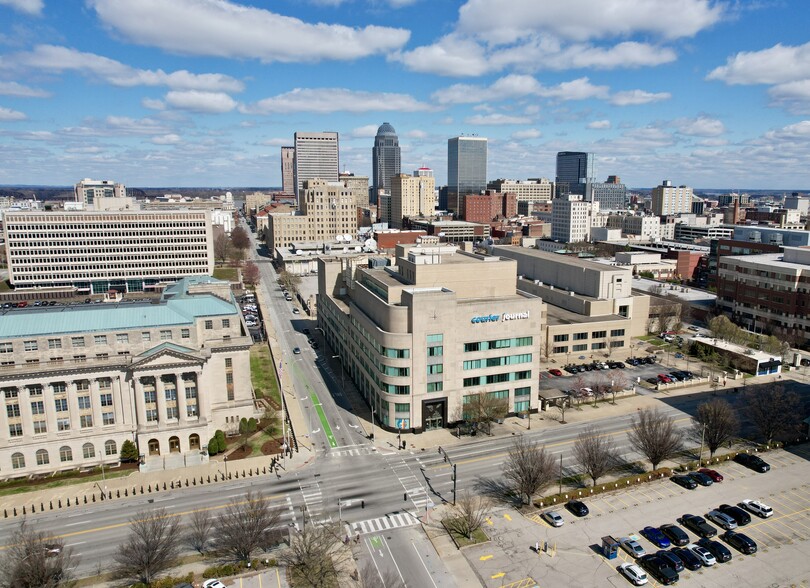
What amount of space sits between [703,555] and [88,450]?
71.8 metres

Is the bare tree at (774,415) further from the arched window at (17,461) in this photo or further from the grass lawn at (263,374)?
the arched window at (17,461)

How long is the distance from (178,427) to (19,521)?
19285mm

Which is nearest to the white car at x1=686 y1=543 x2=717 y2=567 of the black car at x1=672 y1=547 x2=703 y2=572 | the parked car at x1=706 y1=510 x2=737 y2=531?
the black car at x1=672 y1=547 x2=703 y2=572

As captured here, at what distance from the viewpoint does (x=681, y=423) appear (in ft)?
278

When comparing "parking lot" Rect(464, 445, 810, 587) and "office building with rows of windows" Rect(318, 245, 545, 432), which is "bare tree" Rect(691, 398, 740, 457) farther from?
"office building with rows of windows" Rect(318, 245, 545, 432)

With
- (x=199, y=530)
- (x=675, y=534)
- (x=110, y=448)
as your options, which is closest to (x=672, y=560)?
(x=675, y=534)

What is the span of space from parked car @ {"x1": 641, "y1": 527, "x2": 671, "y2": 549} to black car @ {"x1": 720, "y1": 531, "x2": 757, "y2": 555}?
6211 mm

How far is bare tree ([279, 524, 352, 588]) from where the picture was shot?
48.5m

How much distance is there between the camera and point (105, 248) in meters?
182

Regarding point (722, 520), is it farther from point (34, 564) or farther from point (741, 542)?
point (34, 564)

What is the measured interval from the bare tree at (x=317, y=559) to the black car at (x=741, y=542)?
37.4 m

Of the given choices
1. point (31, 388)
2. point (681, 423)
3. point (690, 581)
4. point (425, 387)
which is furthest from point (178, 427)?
point (681, 423)

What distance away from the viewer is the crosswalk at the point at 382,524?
5800 cm

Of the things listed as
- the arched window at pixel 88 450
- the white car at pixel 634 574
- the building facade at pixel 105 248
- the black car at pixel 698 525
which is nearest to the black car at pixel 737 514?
the black car at pixel 698 525
